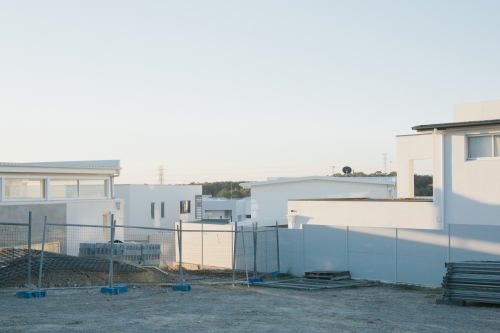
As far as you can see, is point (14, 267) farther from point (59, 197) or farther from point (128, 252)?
point (59, 197)

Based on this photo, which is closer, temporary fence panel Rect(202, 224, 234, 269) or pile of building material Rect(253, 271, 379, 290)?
pile of building material Rect(253, 271, 379, 290)

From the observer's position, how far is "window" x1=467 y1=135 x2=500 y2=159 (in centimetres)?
2461

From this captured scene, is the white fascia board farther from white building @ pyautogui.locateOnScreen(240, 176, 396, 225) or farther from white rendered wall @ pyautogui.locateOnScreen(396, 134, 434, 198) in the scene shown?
white rendered wall @ pyautogui.locateOnScreen(396, 134, 434, 198)

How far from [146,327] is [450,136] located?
15608mm

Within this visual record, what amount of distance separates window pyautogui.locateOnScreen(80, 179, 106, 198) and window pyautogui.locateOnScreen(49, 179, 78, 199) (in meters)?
0.60

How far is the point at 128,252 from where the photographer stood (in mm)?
25938

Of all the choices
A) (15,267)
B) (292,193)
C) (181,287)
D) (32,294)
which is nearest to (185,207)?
(292,193)

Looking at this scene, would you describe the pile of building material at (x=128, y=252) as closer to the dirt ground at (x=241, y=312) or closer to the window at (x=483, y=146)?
the dirt ground at (x=241, y=312)

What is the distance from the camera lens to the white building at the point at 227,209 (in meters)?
76.9

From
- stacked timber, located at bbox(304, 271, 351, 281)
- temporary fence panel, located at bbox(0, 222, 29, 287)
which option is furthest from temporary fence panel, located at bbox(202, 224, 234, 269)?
temporary fence panel, located at bbox(0, 222, 29, 287)

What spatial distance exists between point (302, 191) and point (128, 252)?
69.7ft

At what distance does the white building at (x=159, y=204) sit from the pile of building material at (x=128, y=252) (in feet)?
84.2

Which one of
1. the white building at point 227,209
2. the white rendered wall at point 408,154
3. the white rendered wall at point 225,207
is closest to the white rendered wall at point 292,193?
the white rendered wall at point 408,154

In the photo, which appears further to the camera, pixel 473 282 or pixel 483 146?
pixel 483 146
